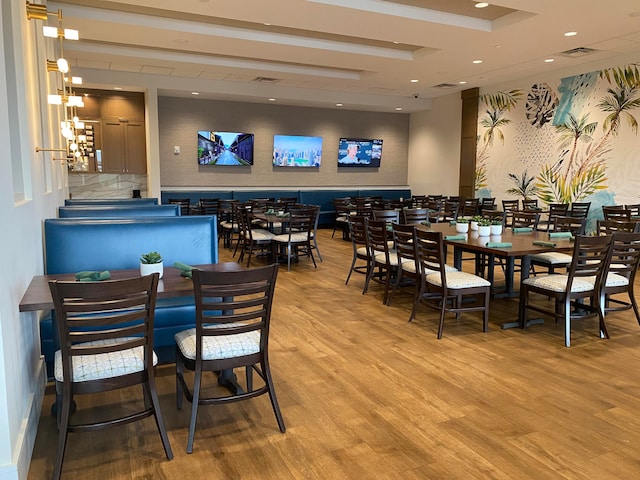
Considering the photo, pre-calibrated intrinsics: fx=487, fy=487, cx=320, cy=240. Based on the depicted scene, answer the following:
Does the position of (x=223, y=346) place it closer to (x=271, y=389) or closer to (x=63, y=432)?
(x=271, y=389)

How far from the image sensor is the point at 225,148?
11367 millimetres

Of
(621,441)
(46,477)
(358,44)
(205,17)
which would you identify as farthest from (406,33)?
(46,477)

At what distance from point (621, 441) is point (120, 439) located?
2.65 metres

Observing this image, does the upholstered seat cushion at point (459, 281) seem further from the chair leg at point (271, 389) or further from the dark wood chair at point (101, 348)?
the dark wood chair at point (101, 348)

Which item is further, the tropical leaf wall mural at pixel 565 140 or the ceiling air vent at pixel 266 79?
Answer: the ceiling air vent at pixel 266 79

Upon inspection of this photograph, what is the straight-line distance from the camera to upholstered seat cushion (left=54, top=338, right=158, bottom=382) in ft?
7.51

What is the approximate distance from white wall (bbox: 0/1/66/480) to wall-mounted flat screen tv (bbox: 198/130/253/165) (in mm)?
7222

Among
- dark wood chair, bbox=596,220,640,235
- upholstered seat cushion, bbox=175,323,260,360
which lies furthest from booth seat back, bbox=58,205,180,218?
dark wood chair, bbox=596,220,640,235

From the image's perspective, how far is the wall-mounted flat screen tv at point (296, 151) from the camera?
12.0 metres

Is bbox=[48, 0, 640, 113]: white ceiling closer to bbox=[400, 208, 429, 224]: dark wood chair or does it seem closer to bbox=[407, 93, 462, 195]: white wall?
bbox=[407, 93, 462, 195]: white wall

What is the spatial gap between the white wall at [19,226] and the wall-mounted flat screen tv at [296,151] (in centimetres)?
810

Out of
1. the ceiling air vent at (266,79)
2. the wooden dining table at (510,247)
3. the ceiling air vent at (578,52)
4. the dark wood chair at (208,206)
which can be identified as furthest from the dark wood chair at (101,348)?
the ceiling air vent at (266,79)

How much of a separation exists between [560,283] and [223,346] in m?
2.95

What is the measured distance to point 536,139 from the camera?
9.52 metres
